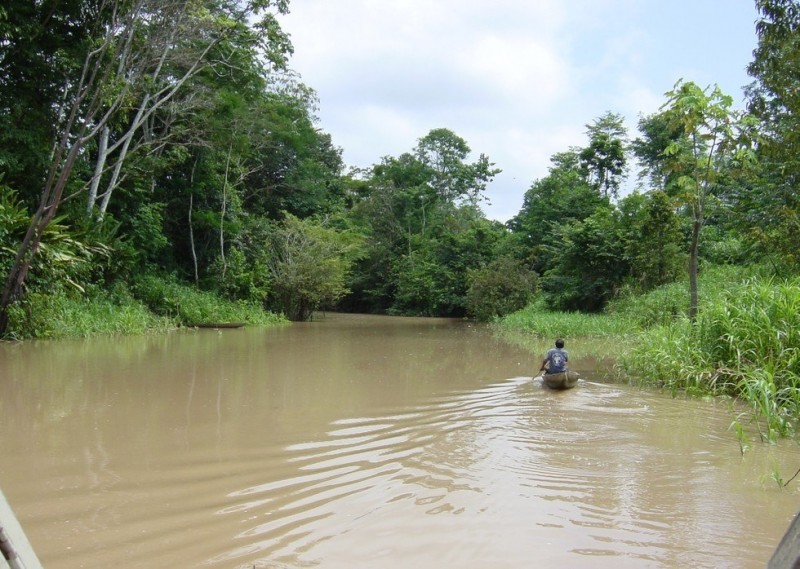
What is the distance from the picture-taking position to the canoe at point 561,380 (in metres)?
8.56

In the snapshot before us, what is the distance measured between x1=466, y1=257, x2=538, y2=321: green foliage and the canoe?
18622 mm

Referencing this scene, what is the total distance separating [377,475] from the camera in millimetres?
4527

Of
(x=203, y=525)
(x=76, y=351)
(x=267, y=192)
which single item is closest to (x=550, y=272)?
(x=267, y=192)

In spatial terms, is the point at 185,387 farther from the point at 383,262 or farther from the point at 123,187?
the point at 383,262

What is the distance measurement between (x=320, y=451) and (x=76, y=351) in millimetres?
8419

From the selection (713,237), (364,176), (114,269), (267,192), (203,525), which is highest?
(364,176)

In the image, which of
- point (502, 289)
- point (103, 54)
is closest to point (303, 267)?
point (502, 289)

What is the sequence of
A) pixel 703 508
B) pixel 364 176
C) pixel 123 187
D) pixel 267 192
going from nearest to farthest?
pixel 703 508 < pixel 123 187 < pixel 267 192 < pixel 364 176

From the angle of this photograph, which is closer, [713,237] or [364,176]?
[713,237]

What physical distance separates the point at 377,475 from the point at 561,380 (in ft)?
15.4

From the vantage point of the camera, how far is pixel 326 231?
28.1 m

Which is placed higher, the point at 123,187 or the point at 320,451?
the point at 123,187

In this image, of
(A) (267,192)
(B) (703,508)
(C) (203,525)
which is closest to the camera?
(C) (203,525)

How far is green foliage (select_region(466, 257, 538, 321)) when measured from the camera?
27.6 m
